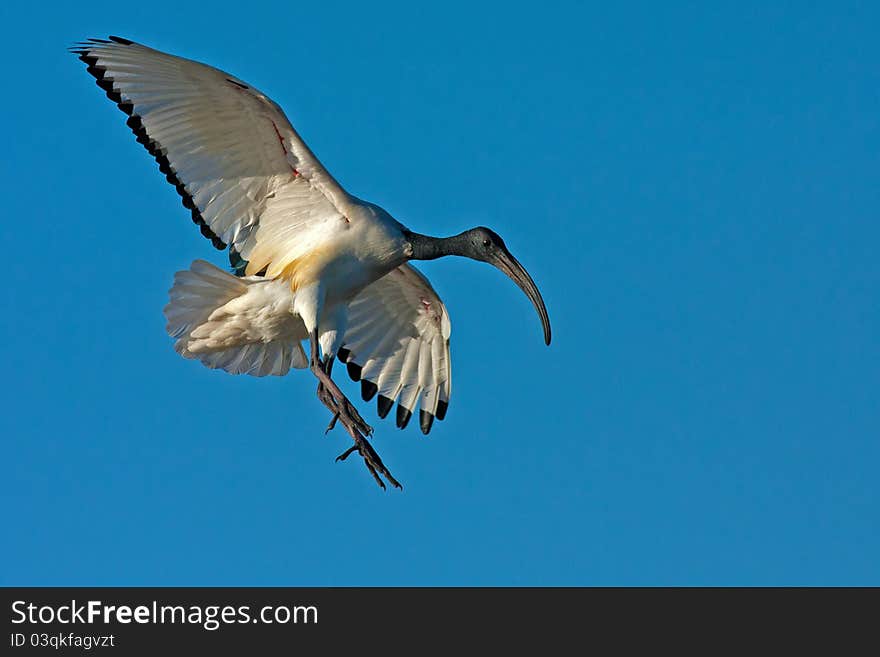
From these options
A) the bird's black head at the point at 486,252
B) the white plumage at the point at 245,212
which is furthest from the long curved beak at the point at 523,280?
the white plumage at the point at 245,212

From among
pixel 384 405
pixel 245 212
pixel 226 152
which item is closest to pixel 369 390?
pixel 384 405

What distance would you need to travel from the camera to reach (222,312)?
17188 millimetres

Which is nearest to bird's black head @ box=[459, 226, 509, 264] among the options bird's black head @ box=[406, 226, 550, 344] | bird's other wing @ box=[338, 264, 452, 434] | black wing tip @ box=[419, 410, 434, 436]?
bird's black head @ box=[406, 226, 550, 344]

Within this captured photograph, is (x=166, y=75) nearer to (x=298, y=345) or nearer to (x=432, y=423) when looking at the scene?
(x=298, y=345)

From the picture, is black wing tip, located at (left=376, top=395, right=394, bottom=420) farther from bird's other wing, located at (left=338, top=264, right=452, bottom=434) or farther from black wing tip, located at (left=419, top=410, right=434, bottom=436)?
black wing tip, located at (left=419, top=410, right=434, bottom=436)

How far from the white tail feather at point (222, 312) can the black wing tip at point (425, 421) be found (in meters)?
1.71

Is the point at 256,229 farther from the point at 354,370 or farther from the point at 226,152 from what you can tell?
the point at 354,370

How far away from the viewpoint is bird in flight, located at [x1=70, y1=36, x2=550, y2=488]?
16453 millimetres

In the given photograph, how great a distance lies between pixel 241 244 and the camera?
17.5 meters

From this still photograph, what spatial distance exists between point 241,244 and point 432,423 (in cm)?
272

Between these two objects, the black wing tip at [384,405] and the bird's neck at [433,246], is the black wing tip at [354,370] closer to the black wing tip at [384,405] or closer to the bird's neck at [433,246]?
the black wing tip at [384,405]

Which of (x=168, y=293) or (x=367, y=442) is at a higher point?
(x=168, y=293)

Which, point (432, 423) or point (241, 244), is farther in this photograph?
point (432, 423)

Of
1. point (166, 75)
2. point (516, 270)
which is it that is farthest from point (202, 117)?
point (516, 270)
